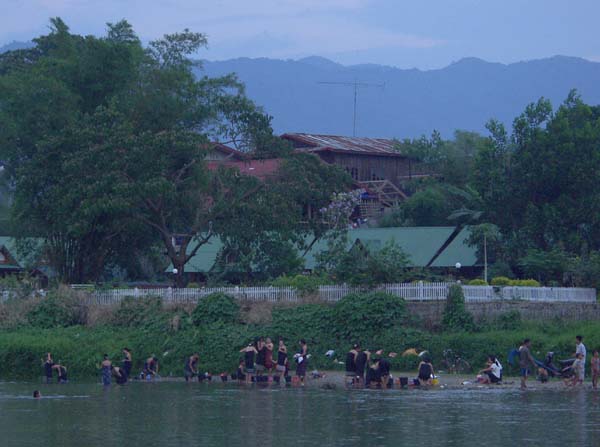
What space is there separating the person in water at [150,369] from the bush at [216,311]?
2761mm

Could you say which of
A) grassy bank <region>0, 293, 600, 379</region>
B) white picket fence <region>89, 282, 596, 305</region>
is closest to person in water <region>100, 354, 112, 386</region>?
grassy bank <region>0, 293, 600, 379</region>

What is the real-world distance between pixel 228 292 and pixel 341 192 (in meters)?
12.7

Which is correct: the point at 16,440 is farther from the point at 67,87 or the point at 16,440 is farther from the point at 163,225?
the point at 67,87

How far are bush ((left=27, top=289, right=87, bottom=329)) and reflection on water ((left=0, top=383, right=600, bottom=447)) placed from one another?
27.3 ft

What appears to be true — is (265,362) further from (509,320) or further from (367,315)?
(509,320)

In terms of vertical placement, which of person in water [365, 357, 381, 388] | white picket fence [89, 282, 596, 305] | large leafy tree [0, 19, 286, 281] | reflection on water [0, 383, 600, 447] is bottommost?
reflection on water [0, 383, 600, 447]

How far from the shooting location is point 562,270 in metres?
38.6

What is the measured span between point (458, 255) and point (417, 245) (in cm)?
264

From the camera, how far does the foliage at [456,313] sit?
111 feet

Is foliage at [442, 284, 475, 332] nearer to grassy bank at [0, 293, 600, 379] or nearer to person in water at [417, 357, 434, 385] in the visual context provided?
grassy bank at [0, 293, 600, 379]

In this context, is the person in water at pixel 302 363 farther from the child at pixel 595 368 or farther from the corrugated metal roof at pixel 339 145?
the corrugated metal roof at pixel 339 145

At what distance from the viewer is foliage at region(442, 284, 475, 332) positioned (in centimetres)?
3375

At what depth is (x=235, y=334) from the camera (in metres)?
34.4

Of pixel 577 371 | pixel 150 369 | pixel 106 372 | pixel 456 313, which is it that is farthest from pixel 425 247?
pixel 106 372
